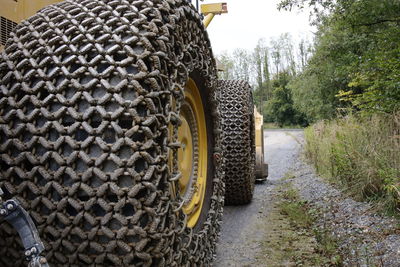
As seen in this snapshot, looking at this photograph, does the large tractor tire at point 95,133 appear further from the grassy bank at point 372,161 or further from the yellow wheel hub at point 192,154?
the grassy bank at point 372,161

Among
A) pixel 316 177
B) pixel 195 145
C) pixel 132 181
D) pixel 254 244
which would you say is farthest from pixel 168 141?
pixel 316 177

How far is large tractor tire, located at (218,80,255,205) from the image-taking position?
3.96m

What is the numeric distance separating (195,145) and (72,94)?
99 centimetres

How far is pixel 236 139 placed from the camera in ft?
13.0

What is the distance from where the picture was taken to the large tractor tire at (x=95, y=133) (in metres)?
1.33

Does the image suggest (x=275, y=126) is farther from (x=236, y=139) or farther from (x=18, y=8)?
(x=18, y=8)

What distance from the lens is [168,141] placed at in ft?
4.89

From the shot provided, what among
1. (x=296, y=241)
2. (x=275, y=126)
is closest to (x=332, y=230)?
(x=296, y=241)

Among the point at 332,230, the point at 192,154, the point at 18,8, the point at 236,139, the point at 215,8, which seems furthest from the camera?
the point at 215,8

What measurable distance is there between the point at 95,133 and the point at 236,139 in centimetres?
272

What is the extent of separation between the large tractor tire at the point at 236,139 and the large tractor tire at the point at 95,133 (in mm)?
2279

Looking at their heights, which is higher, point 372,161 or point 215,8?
point 215,8

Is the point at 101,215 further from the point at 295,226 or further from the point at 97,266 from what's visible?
the point at 295,226

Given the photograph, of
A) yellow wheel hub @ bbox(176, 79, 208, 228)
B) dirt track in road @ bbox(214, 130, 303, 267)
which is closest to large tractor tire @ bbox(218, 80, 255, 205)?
dirt track in road @ bbox(214, 130, 303, 267)
